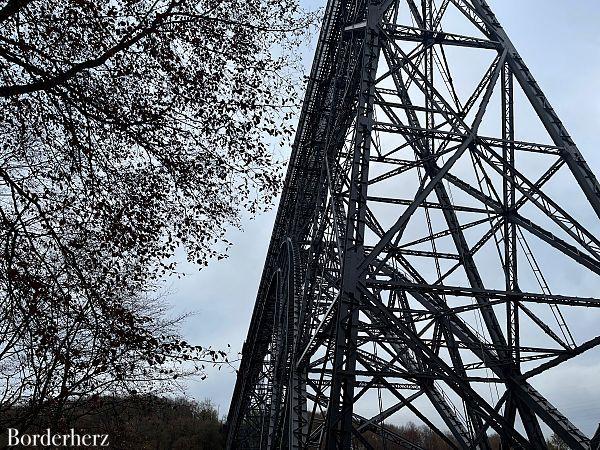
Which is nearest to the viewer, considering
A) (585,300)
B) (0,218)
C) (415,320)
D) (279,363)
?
(0,218)

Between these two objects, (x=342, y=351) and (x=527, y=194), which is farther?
(x=527, y=194)

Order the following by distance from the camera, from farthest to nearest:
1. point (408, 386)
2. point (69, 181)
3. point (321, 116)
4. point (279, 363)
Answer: point (279, 363), point (321, 116), point (408, 386), point (69, 181)

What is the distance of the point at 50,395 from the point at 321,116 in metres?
11.4

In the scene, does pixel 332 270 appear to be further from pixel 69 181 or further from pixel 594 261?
pixel 69 181

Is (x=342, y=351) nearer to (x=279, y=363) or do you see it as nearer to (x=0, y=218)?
(x=0, y=218)

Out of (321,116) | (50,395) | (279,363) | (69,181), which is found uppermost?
(321,116)

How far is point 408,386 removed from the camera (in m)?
11.2

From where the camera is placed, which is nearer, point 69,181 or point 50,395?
point 69,181

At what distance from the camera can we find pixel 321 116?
1781cm

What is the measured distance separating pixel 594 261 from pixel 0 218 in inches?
375

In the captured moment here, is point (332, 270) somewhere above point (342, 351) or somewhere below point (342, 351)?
above

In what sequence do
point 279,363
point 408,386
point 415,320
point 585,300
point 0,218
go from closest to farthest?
point 0,218 → point 585,300 → point 415,320 → point 408,386 → point 279,363

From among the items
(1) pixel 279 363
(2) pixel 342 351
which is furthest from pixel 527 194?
(1) pixel 279 363

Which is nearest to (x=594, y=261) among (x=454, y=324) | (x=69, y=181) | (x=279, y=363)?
(x=454, y=324)
